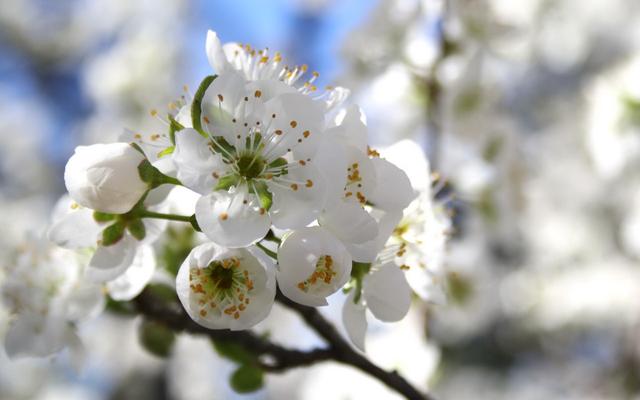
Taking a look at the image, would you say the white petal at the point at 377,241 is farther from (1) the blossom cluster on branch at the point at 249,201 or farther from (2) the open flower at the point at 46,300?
(2) the open flower at the point at 46,300

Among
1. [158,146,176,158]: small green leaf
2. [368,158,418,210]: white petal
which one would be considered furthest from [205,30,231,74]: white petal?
[368,158,418,210]: white petal

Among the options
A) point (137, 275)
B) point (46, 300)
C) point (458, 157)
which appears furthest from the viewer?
point (458, 157)

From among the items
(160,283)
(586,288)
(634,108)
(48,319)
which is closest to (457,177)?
(634,108)

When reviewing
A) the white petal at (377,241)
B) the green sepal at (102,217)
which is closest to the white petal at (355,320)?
the white petal at (377,241)

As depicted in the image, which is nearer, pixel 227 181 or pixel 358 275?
pixel 227 181

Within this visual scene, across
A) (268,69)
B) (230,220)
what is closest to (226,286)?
(230,220)

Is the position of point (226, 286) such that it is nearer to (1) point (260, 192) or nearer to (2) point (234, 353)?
(1) point (260, 192)
